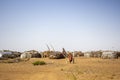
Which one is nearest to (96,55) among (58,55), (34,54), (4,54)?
(58,55)

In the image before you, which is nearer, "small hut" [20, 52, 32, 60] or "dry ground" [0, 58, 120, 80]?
"dry ground" [0, 58, 120, 80]

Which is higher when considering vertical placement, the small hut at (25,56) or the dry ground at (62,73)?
the small hut at (25,56)

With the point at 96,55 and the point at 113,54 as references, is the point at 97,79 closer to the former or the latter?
the point at 113,54

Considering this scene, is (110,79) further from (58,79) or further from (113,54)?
(113,54)

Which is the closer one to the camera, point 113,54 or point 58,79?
point 58,79

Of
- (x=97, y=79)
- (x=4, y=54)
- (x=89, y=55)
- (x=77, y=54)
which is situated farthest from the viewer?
(x=77, y=54)

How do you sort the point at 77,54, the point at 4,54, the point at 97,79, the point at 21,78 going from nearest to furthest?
1. the point at 97,79
2. the point at 21,78
3. the point at 4,54
4. the point at 77,54

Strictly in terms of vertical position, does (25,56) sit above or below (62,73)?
above

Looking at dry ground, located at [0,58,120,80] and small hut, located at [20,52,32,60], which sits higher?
small hut, located at [20,52,32,60]

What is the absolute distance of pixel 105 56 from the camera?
33625mm

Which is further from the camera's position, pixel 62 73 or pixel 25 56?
pixel 25 56

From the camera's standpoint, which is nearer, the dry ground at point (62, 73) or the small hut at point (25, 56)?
the dry ground at point (62, 73)

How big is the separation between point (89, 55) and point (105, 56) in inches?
343

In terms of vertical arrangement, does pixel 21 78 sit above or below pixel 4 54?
below
